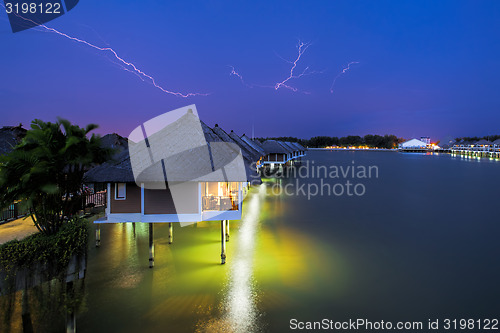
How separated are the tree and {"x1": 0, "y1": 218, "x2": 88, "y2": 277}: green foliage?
54cm

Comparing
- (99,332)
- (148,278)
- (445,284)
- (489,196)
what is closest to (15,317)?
(99,332)

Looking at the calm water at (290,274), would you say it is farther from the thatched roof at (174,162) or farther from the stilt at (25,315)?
the thatched roof at (174,162)

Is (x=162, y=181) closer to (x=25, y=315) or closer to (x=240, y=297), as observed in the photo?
(x=240, y=297)

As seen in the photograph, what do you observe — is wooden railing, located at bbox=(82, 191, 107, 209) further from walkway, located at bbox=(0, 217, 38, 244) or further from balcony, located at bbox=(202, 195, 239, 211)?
balcony, located at bbox=(202, 195, 239, 211)

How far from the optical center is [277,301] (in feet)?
36.3

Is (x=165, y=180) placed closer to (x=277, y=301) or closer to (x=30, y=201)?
(x=30, y=201)

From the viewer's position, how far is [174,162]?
41.0 feet

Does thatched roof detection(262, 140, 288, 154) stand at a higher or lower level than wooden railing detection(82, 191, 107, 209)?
higher

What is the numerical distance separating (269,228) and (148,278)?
10.0 metres

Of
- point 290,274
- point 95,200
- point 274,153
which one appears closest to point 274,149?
point 274,153

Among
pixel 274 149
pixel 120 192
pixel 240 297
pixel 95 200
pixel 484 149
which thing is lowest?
pixel 240 297

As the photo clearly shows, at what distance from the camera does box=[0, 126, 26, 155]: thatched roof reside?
19095 mm

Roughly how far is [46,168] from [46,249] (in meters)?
2.19

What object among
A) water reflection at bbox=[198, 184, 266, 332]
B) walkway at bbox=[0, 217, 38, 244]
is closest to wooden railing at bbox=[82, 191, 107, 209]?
walkway at bbox=[0, 217, 38, 244]
